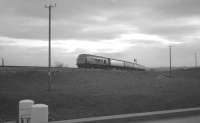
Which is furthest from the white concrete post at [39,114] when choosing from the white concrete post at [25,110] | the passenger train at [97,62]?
the passenger train at [97,62]

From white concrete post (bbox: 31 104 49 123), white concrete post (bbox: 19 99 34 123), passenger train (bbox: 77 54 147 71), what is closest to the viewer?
white concrete post (bbox: 31 104 49 123)

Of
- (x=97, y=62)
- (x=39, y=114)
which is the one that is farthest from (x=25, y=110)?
(x=97, y=62)

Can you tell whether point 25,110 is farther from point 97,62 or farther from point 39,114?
point 97,62

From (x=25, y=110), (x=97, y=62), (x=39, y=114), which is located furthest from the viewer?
(x=97, y=62)

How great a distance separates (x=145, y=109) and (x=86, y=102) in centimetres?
374

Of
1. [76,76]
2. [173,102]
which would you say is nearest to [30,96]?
[173,102]

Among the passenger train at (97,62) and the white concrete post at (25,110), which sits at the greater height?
the passenger train at (97,62)

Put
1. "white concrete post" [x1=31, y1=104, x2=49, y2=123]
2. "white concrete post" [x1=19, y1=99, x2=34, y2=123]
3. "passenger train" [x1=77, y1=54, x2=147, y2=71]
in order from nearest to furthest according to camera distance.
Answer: "white concrete post" [x1=31, y1=104, x2=49, y2=123] < "white concrete post" [x1=19, y1=99, x2=34, y2=123] < "passenger train" [x1=77, y1=54, x2=147, y2=71]

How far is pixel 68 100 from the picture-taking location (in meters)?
16.5

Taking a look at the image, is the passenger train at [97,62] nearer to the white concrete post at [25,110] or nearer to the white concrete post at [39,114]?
the white concrete post at [25,110]

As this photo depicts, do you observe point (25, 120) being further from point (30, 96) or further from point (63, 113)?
point (30, 96)

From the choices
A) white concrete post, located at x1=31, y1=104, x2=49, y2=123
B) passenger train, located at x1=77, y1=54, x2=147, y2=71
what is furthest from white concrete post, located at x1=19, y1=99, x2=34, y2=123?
passenger train, located at x1=77, y1=54, x2=147, y2=71

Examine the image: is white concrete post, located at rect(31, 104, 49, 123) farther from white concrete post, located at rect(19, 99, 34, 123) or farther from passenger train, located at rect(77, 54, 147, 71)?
passenger train, located at rect(77, 54, 147, 71)

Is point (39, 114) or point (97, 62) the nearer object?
point (39, 114)
